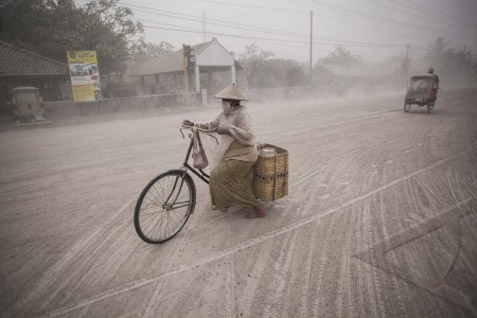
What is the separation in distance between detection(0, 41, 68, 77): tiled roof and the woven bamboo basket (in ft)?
65.4

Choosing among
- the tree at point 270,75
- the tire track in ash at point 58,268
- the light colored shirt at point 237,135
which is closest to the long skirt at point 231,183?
the light colored shirt at point 237,135

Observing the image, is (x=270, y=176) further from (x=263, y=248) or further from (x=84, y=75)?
(x=84, y=75)

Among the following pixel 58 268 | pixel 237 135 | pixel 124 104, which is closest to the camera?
pixel 58 268

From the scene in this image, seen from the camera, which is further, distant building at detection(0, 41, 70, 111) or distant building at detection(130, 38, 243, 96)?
distant building at detection(130, 38, 243, 96)

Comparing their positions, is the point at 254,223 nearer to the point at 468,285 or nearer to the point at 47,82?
the point at 468,285

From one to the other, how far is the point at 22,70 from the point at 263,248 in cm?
2110

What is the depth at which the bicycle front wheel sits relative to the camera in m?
3.38

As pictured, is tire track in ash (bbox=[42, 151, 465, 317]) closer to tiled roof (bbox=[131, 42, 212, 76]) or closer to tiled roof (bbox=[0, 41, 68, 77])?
tiled roof (bbox=[0, 41, 68, 77])

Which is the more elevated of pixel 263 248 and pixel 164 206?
pixel 164 206

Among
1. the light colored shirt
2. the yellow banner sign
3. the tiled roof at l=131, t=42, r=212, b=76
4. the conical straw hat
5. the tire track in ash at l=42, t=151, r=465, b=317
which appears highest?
the tiled roof at l=131, t=42, r=212, b=76


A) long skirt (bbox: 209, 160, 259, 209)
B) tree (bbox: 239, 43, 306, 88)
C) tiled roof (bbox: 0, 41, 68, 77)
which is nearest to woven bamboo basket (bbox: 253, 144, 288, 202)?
long skirt (bbox: 209, 160, 259, 209)

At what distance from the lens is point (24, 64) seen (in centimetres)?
1806

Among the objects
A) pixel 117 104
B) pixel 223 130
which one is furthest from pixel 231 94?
pixel 117 104

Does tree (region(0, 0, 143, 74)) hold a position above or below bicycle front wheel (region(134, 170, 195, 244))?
above
